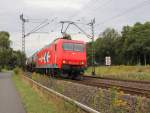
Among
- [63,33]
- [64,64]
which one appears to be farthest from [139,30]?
[64,64]

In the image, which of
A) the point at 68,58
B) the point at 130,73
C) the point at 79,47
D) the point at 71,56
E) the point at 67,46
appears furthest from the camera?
the point at 130,73

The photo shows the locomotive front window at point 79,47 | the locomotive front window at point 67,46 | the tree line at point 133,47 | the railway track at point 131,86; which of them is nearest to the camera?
the railway track at point 131,86

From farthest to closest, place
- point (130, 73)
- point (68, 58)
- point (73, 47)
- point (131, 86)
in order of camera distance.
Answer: point (130, 73)
point (73, 47)
point (68, 58)
point (131, 86)

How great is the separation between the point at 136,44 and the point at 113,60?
2782 centimetres

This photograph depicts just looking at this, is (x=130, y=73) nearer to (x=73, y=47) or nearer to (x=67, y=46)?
(x=73, y=47)

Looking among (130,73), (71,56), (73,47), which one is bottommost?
(130,73)

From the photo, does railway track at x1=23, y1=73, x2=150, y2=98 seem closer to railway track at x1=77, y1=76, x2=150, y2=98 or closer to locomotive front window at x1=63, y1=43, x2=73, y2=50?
railway track at x1=77, y1=76, x2=150, y2=98

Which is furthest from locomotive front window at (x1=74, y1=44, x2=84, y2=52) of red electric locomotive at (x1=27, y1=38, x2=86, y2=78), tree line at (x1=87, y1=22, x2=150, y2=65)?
tree line at (x1=87, y1=22, x2=150, y2=65)

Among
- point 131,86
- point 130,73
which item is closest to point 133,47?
point 130,73

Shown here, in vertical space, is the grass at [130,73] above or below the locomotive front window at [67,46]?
below

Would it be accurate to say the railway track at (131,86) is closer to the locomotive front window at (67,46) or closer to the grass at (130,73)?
the grass at (130,73)

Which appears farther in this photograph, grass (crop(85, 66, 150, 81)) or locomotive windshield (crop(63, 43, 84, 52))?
grass (crop(85, 66, 150, 81))

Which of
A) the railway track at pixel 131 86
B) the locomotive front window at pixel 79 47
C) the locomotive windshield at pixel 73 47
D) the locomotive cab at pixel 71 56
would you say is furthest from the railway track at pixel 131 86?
the locomotive front window at pixel 79 47

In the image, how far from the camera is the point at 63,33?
129 ft
